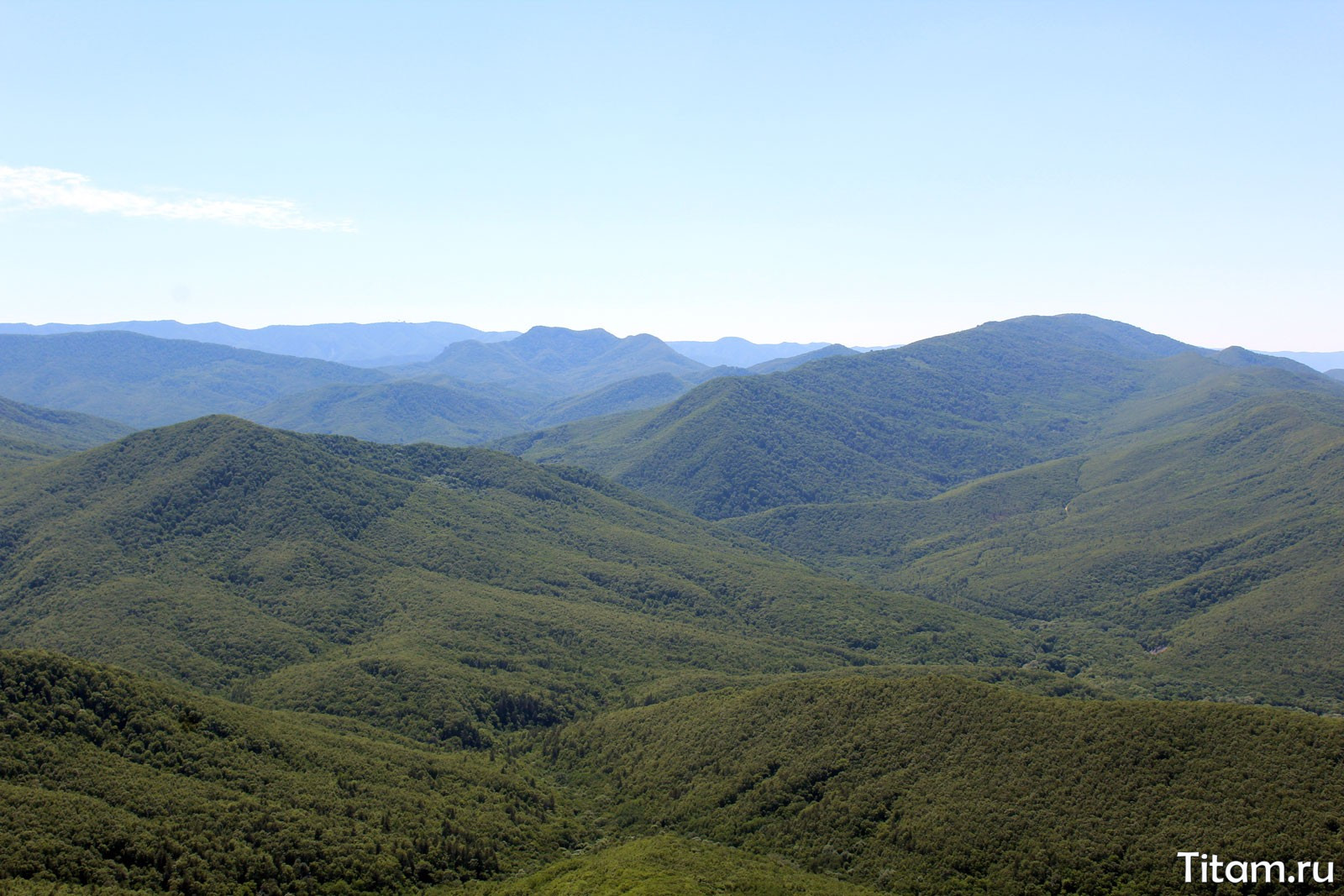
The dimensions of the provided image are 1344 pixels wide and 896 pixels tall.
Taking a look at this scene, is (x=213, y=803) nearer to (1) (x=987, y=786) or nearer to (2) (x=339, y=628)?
(1) (x=987, y=786)

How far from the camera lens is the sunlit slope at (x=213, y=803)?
7031 centimetres

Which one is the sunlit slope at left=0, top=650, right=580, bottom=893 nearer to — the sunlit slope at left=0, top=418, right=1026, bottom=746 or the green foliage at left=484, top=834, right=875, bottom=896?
the green foliage at left=484, top=834, right=875, bottom=896

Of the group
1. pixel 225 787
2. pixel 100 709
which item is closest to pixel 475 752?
pixel 225 787

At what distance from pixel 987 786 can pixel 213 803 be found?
2873 inches

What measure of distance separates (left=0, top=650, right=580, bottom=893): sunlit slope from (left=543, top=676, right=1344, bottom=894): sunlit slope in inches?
851

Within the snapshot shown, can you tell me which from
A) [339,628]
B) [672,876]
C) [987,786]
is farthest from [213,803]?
[339,628]

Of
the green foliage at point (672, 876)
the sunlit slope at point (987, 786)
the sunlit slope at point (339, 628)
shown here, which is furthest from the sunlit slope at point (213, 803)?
the sunlit slope at point (339, 628)

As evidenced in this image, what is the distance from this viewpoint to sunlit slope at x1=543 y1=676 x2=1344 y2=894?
2844 inches

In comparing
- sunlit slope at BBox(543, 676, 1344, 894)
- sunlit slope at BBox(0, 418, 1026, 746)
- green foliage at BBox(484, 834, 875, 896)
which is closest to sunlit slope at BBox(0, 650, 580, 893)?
green foliage at BBox(484, 834, 875, 896)

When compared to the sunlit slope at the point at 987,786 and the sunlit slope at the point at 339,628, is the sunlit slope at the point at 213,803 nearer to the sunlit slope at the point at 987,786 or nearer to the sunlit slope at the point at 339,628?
the sunlit slope at the point at 987,786

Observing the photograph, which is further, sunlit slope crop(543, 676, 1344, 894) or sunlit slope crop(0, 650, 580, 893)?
sunlit slope crop(543, 676, 1344, 894)

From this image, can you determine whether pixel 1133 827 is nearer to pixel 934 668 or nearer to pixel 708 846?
pixel 708 846

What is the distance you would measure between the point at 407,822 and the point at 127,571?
115 metres

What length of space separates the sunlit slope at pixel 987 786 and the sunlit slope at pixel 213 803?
21617 millimetres
